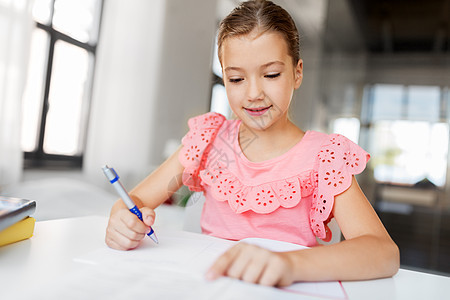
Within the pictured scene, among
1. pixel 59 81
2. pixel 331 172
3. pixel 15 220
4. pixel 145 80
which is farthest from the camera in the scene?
pixel 145 80

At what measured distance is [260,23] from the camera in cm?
76

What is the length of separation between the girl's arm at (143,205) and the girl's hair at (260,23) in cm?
27

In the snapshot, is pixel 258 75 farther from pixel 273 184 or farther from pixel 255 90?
pixel 273 184

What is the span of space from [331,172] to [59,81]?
89.3 inches

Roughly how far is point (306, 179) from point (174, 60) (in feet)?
8.46

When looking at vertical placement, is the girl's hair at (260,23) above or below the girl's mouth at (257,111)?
above

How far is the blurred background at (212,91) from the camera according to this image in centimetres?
255

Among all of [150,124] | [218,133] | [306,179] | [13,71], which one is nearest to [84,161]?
[150,124]

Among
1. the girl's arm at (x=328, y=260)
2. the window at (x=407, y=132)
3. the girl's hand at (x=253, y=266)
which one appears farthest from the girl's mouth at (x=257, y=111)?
the window at (x=407, y=132)

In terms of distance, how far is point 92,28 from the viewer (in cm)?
277

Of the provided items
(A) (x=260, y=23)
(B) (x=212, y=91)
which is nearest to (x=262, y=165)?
(A) (x=260, y=23)

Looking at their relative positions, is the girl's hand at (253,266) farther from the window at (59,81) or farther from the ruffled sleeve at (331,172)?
the window at (59,81)

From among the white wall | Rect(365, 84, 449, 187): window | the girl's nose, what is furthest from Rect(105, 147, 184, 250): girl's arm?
Rect(365, 84, 449, 187): window

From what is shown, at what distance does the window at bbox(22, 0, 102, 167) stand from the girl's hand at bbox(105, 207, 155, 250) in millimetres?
1846
